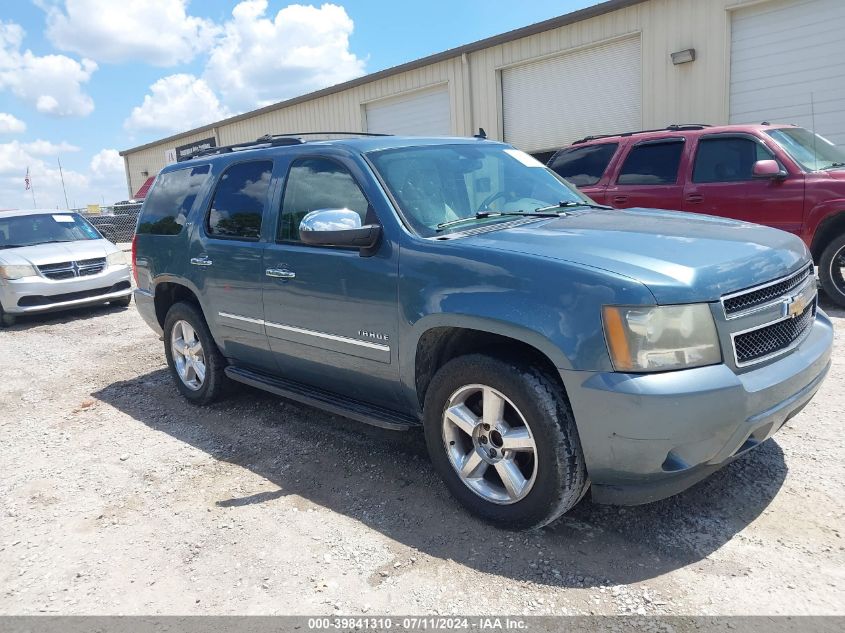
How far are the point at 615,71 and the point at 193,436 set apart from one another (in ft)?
36.3

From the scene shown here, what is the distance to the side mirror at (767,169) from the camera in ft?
22.2

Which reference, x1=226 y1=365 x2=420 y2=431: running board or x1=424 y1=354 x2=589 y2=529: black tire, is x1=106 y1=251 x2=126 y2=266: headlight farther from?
x1=424 y1=354 x2=589 y2=529: black tire

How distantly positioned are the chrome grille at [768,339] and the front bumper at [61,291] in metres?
9.30

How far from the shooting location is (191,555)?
3.16 metres

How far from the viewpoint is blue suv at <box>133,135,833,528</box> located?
2.60 metres

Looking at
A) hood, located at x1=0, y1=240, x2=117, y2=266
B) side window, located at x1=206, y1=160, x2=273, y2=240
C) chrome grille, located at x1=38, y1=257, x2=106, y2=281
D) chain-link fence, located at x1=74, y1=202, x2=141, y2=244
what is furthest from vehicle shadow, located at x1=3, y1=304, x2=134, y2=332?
chain-link fence, located at x1=74, y1=202, x2=141, y2=244

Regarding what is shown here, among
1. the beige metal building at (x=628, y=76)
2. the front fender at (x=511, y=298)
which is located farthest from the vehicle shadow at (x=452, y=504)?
the beige metal building at (x=628, y=76)

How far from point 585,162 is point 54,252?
7640 millimetres

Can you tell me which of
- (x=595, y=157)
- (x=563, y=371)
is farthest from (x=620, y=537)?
(x=595, y=157)

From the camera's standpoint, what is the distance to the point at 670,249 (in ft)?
9.51

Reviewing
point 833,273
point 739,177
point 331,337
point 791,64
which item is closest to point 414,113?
point 791,64

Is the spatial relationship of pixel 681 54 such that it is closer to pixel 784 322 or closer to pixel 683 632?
pixel 784 322

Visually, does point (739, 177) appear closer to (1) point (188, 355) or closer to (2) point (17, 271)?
(1) point (188, 355)

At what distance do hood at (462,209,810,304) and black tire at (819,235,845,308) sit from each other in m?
4.03
